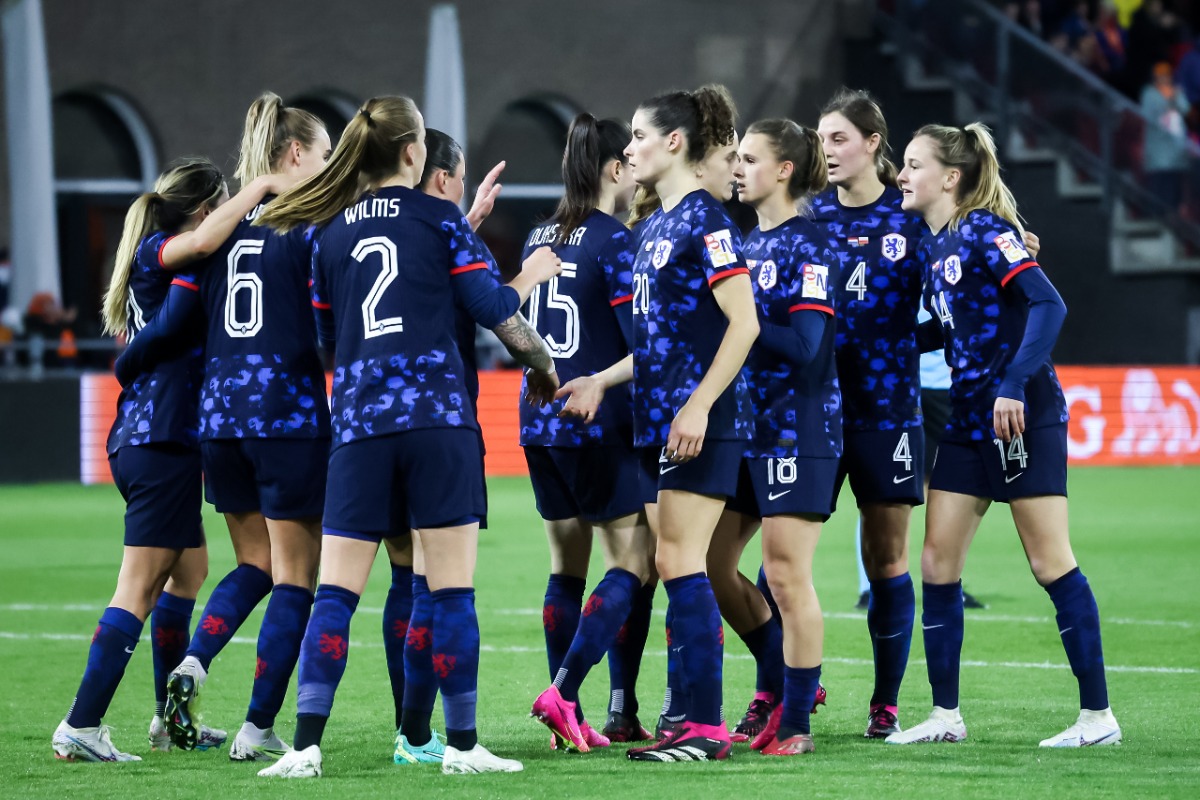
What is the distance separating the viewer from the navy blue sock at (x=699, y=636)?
5430 mm

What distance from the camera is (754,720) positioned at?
20.4 ft

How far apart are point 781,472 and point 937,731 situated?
1051 millimetres

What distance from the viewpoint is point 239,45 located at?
25000 millimetres

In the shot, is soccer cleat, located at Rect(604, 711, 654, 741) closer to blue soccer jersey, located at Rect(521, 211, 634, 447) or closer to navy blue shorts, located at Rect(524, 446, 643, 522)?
navy blue shorts, located at Rect(524, 446, 643, 522)

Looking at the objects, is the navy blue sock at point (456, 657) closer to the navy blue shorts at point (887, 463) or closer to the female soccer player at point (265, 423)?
the female soccer player at point (265, 423)

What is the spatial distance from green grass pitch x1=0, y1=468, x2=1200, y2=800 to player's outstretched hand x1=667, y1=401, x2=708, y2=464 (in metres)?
0.93

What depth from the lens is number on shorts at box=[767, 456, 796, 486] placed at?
5.70 metres

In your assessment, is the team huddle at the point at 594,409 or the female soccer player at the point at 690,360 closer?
the team huddle at the point at 594,409

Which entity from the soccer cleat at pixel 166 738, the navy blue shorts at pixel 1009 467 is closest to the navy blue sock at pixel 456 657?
the soccer cleat at pixel 166 738

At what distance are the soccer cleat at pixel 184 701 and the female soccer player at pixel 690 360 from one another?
4.62 feet

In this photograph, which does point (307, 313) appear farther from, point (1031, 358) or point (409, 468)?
point (1031, 358)

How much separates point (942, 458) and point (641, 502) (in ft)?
3.37

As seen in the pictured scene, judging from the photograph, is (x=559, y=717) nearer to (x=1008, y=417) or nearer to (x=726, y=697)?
(x=726, y=697)

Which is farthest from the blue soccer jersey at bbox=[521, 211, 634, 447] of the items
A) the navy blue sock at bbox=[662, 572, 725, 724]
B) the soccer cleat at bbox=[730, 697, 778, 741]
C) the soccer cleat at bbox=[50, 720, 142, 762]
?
the soccer cleat at bbox=[50, 720, 142, 762]
